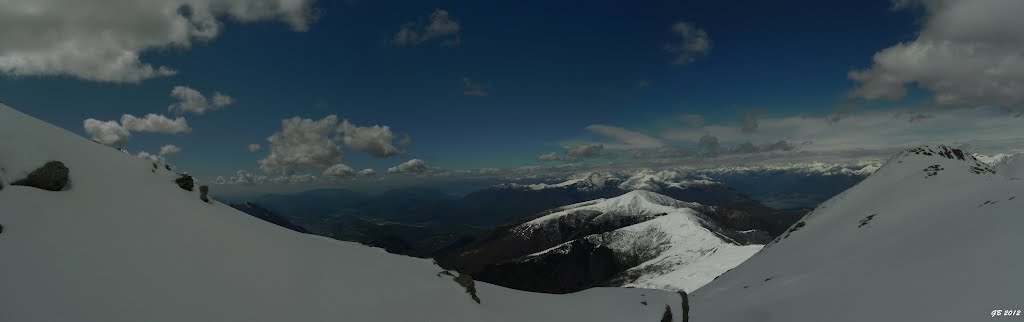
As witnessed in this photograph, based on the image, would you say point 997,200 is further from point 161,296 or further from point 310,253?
point 161,296

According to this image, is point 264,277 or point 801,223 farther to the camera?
point 801,223

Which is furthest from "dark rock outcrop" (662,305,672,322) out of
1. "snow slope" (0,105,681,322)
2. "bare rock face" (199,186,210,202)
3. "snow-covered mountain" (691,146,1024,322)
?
"bare rock face" (199,186,210,202)

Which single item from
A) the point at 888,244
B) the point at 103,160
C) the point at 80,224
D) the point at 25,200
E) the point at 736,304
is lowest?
the point at 736,304

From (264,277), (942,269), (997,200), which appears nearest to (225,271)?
(264,277)

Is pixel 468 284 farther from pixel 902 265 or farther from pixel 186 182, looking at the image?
pixel 902 265

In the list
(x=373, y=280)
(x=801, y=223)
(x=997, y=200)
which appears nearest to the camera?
(x=373, y=280)

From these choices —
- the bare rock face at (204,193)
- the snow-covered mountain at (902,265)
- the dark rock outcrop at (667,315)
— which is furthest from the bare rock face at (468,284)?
the snow-covered mountain at (902,265)

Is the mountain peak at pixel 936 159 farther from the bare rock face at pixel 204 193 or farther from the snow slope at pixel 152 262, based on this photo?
the bare rock face at pixel 204 193
